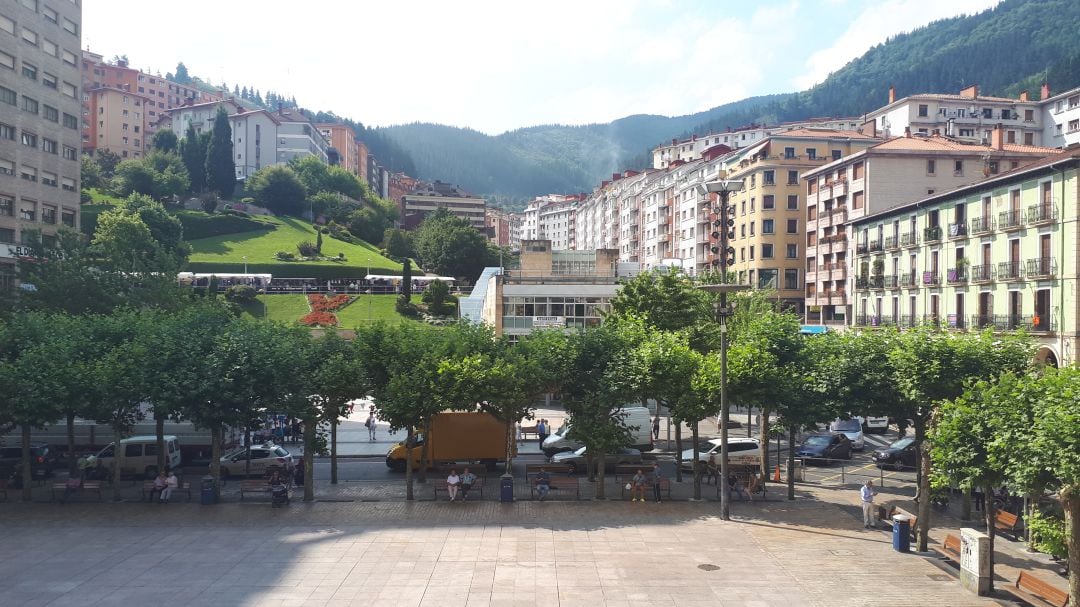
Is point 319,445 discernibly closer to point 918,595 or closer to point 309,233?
point 918,595

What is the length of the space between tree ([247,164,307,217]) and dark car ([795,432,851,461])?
129 meters

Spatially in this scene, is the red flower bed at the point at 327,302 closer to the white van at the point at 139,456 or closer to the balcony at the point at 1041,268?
the white van at the point at 139,456

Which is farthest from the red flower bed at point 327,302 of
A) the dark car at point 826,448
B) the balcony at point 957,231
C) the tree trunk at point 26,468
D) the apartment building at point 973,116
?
the apartment building at point 973,116

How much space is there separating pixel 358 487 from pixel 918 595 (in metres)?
19.9

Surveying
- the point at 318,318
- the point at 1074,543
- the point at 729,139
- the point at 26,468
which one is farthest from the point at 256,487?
the point at 729,139

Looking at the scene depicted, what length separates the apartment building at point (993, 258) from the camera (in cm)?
3947

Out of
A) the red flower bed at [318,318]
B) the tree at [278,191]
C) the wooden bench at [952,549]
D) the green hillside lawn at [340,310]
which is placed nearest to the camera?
the wooden bench at [952,549]

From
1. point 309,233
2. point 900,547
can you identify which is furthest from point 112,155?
point 900,547

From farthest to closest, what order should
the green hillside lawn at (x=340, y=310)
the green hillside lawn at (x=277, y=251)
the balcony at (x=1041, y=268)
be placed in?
the green hillside lawn at (x=277, y=251) < the green hillside lawn at (x=340, y=310) < the balcony at (x=1041, y=268)

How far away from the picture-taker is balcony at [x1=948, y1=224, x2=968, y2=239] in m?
47.0

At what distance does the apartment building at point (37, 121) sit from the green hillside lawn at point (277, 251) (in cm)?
4176

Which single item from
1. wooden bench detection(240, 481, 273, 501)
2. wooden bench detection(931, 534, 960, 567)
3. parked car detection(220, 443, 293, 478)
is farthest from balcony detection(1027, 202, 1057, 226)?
wooden bench detection(240, 481, 273, 501)

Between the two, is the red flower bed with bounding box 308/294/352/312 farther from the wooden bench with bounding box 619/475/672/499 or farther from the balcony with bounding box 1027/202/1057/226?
the balcony with bounding box 1027/202/1057/226

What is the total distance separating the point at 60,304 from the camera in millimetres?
44719
